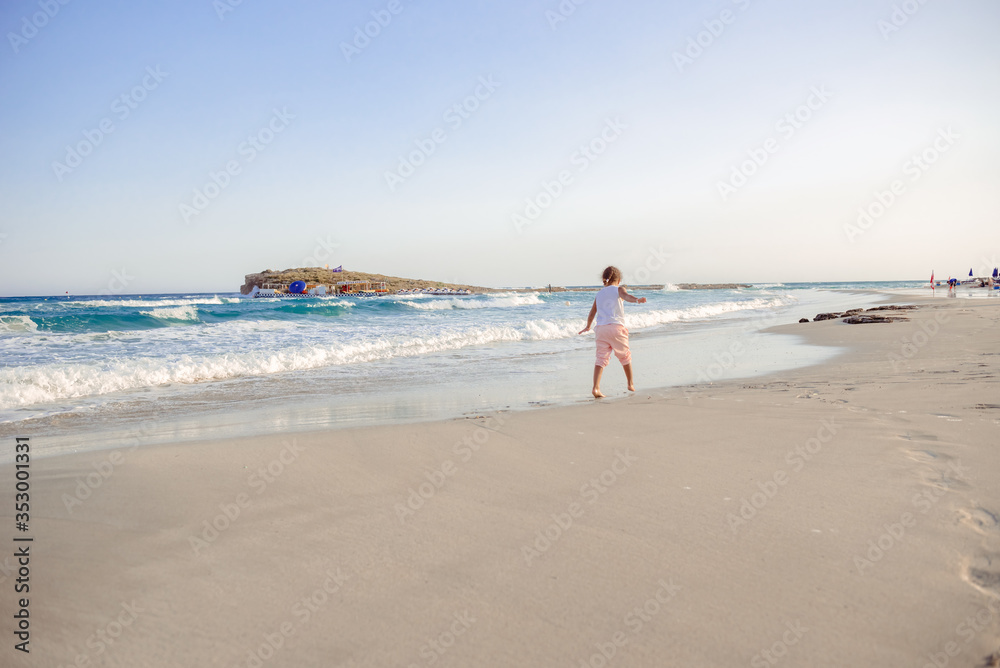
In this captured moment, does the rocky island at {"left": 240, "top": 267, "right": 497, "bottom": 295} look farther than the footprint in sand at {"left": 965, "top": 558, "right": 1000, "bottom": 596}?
A: Yes

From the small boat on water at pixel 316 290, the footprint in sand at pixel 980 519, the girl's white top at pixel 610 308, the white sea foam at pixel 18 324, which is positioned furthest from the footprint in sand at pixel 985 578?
the small boat on water at pixel 316 290

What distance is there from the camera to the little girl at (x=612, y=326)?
7.43 m

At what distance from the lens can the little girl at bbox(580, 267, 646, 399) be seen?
7.43m

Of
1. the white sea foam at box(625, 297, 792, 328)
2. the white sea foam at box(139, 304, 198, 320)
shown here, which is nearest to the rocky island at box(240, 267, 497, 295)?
the white sea foam at box(139, 304, 198, 320)

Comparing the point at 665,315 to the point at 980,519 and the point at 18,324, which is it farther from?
the point at 18,324

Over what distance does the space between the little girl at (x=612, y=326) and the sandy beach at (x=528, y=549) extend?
2.63 metres

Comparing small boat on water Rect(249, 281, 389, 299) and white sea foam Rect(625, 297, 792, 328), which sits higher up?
small boat on water Rect(249, 281, 389, 299)

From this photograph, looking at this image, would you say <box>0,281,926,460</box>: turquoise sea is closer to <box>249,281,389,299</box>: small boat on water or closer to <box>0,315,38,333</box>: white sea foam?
<box>0,315,38,333</box>: white sea foam

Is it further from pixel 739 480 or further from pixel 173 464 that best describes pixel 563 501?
pixel 173 464

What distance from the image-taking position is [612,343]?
7508 millimetres

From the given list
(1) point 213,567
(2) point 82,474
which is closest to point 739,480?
(1) point 213,567

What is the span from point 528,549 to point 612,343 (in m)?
5.11

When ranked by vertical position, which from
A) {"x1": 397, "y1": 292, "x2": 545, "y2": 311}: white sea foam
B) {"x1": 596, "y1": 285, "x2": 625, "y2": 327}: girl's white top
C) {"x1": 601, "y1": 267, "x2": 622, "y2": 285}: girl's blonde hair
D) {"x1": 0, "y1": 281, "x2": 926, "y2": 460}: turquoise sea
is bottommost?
{"x1": 0, "y1": 281, "x2": 926, "y2": 460}: turquoise sea

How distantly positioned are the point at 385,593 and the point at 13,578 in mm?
1760
